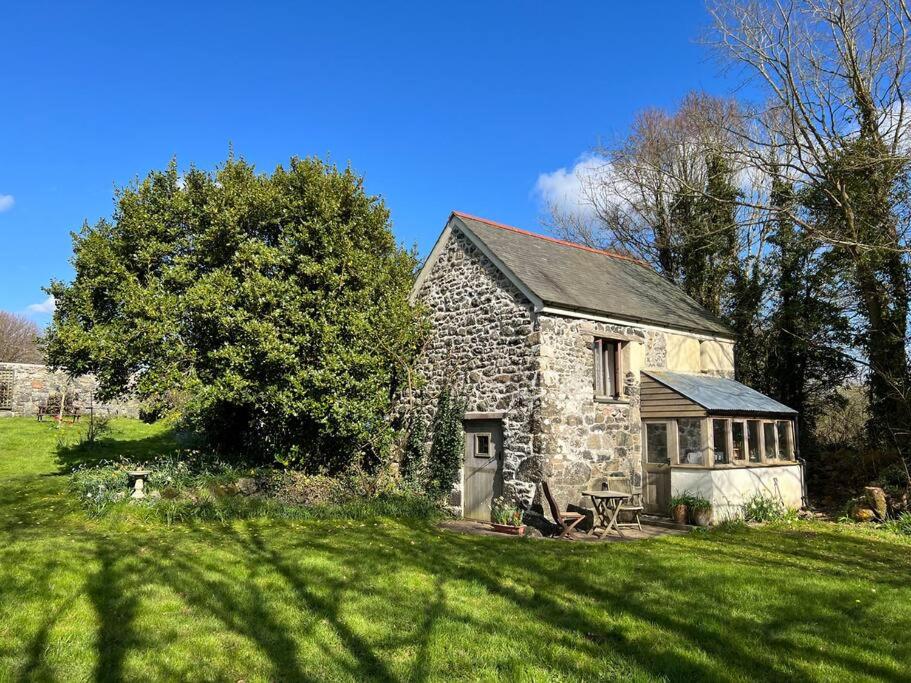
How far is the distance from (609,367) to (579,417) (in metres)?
1.93

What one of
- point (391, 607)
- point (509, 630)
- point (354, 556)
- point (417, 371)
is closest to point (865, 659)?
point (509, 630)

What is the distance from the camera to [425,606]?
21.7 feet

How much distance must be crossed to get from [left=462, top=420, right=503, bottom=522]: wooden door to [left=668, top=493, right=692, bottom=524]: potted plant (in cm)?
374

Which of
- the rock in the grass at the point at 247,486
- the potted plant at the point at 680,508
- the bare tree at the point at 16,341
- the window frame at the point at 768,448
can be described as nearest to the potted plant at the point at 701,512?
the potted plant at the point at 680,508

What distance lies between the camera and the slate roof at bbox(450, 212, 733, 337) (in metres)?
13.7

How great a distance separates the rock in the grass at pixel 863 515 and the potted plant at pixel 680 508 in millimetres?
4193

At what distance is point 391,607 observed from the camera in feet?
21.5

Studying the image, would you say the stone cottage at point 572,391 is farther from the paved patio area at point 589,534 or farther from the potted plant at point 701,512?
the paved patio area at point 589,534

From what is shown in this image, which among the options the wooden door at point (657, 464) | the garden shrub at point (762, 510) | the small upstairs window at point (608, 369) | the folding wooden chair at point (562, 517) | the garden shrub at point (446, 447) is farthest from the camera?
the garden shrub at point (446, 447)

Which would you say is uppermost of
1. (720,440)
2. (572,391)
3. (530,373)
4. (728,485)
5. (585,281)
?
(585,281)

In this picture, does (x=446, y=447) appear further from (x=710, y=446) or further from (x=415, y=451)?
(x=710, y=446)

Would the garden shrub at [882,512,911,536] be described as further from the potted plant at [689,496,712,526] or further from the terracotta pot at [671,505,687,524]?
the terracotta pot at [671,505,687,524]

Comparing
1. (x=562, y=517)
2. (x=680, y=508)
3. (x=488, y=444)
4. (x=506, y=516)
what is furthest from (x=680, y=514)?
(x=488, y=444)

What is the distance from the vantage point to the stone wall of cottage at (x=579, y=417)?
40.9 ft
